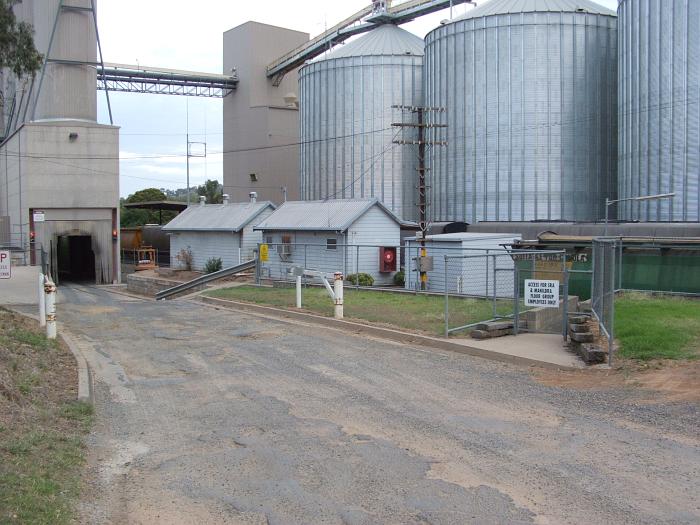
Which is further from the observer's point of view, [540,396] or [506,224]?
[506,224]

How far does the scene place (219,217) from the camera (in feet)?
140

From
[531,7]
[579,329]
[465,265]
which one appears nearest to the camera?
[579,329]

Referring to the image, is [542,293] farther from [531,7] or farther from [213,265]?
[531,7]

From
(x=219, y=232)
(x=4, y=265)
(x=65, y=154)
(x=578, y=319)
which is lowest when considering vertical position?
(x=578, y=319)

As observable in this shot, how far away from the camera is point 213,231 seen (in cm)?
4153

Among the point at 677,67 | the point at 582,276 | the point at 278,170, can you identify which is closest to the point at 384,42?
the point at 278,170

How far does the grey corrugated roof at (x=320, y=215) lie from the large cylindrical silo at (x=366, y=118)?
14606mm

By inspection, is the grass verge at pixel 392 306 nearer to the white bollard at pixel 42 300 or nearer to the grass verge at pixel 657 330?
the grass verge at pixel 657 330

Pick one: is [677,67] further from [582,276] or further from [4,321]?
[4,321]

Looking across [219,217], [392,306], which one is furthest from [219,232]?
[392,306]

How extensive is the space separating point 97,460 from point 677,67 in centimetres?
3504

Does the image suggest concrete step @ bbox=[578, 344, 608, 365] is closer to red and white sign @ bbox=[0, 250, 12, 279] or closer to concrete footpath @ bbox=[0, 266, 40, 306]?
red and white sign @ bbox=[0, 250, 12, 279]

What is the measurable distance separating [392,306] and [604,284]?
764 cm

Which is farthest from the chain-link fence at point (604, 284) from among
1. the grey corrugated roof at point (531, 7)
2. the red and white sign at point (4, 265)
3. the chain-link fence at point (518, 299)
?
the grey corrugated roof at point (531, 7)
